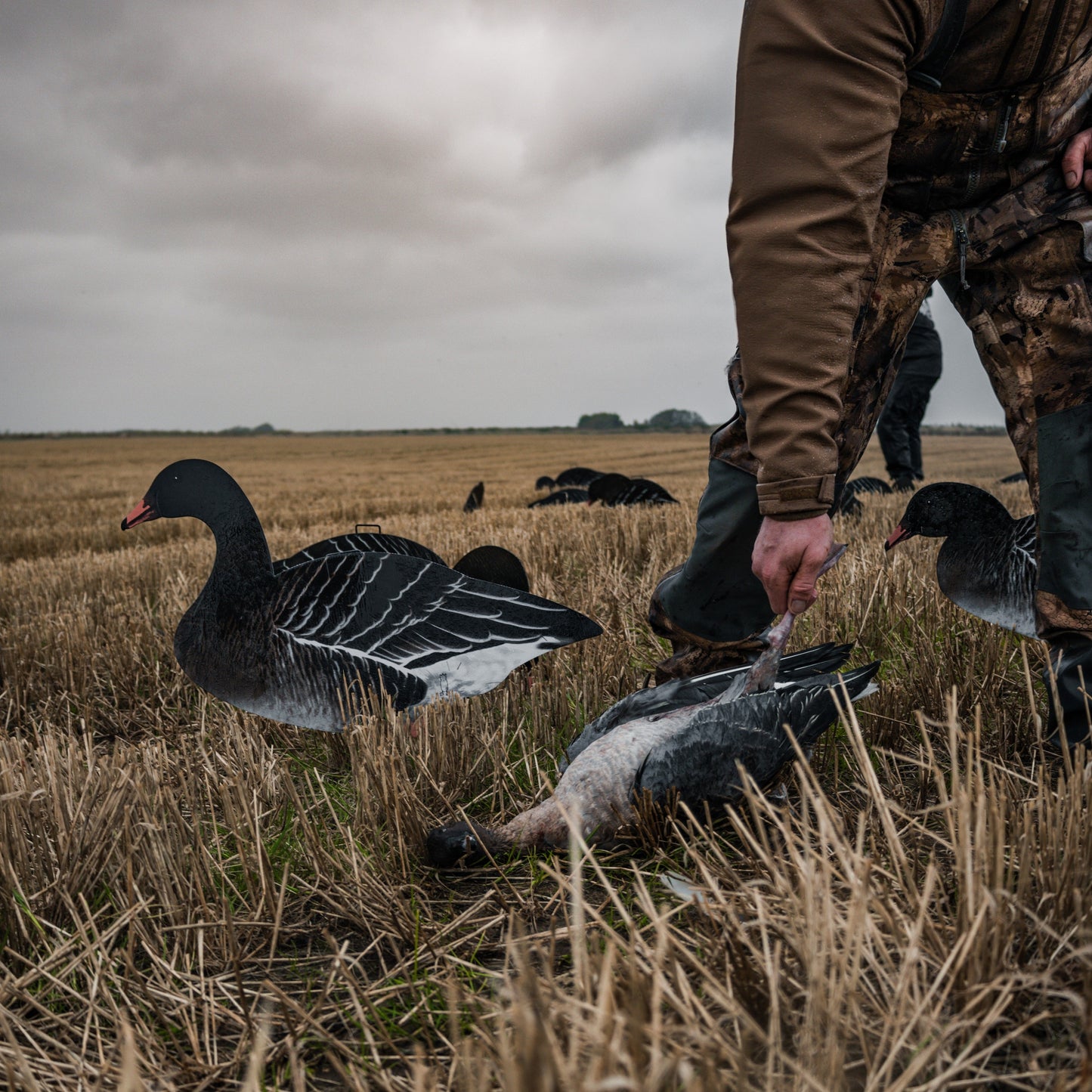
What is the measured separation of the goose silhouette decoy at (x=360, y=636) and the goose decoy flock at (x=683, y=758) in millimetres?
889

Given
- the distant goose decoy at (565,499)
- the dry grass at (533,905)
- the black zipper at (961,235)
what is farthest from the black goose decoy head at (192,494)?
the distant goose decoy at (565,499)

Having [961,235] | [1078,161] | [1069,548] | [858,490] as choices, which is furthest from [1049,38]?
[858,490]

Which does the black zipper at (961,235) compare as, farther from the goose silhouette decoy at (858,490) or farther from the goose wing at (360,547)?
the goose silhouette decoy at (858,490)

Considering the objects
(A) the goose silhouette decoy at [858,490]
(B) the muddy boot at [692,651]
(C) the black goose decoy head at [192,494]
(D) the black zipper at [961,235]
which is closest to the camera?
(D) the black zipper at [961,235]

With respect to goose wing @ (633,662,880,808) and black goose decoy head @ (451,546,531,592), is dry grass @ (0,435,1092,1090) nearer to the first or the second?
goose wing @ (633,662,880,808)

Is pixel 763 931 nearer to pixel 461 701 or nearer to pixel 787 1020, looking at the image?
pixel 787 1020

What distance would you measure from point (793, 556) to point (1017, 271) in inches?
44.0

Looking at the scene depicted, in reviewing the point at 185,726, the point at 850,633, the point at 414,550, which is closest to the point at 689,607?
the point at 850,633

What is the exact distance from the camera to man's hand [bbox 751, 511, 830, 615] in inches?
72.7

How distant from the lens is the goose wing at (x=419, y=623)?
2.96 m

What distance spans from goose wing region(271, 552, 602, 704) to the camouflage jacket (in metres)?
1.34

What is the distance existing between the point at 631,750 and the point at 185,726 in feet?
7.02

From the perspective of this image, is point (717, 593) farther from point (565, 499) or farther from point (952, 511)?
point (565, 499)

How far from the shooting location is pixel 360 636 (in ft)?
9.72
